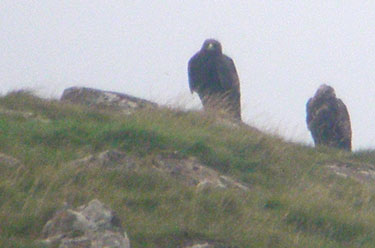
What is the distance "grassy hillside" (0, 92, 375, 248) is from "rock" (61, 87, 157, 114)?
808 mm

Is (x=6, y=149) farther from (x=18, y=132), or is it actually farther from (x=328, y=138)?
(x=328, y=138)

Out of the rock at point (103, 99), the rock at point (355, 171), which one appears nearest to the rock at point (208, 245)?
the rock at point (355, 171)

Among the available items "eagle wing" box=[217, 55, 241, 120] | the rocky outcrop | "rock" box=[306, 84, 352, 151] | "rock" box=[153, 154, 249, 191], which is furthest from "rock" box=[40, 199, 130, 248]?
"rock" box=[306, 84, 352, 151]

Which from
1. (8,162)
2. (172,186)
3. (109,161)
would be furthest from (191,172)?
(8,162)

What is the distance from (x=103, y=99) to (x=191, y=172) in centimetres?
377

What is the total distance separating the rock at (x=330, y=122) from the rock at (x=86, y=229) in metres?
8.56

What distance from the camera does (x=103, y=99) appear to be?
12.6m

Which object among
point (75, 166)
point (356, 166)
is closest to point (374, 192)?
point (356, 166)

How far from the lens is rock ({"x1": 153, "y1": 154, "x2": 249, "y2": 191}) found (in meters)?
8.92

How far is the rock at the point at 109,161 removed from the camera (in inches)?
333

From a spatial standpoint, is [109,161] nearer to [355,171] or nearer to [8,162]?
[8,162]

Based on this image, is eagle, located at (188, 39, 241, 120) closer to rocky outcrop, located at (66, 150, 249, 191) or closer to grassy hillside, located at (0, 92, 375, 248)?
grassy hillside, located at (0, 92, 375, 248)

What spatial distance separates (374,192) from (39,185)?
13.8ft

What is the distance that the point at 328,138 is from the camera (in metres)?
15.1
